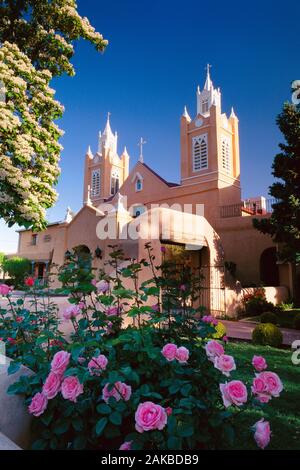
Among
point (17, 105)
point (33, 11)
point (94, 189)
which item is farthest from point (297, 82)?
point (94, 189)

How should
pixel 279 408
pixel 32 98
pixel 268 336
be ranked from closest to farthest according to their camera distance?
1. pixel 279 408
2. pixel 268 336
3. pixel 32 98

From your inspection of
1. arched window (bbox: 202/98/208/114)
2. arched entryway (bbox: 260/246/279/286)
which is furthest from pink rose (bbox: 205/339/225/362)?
arched window (bbox: 202/98/208/114)

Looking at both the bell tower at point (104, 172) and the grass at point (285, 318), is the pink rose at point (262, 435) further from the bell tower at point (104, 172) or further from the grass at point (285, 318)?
the bell tower at point (104, 172)

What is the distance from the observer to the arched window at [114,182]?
38.3 meters

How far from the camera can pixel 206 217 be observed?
2306 centimetres

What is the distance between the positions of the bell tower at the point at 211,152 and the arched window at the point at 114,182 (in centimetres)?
1424

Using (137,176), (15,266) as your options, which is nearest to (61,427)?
(15,266)

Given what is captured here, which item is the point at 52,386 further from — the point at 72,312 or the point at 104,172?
the point at 104,172

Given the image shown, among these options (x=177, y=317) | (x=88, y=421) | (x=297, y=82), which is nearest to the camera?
(x=88, y=421)

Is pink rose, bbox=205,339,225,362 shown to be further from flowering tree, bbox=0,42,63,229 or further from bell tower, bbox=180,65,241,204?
bell tower, bbox=180,65,241,204

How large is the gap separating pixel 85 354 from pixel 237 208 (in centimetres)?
2101

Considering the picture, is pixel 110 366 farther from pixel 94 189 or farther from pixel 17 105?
pixel 94 189

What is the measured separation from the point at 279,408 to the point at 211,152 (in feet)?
73.2
